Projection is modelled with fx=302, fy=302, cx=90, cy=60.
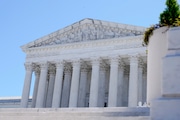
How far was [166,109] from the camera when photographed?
8.13 meters

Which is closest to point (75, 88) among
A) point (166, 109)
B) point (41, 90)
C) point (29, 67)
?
point (41, 90)

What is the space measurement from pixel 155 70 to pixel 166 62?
1287 mm

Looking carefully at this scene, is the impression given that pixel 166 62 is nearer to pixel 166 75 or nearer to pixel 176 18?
pixel 166 75

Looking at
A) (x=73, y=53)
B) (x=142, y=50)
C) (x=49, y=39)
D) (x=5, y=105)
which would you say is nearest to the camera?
(x=142, y=50)

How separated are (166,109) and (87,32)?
3869 cm

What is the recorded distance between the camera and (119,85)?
139 feet

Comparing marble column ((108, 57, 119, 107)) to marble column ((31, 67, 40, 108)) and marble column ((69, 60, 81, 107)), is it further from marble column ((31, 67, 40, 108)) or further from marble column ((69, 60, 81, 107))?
marble column ((31, 67, 40, 108))

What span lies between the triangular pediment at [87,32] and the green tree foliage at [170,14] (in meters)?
31.8

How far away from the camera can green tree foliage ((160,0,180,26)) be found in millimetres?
9961

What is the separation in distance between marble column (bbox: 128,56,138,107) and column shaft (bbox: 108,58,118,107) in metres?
1.98

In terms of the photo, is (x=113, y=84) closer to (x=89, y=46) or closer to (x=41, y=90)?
(x=89, y=46)

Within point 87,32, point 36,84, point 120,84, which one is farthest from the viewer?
point 36,84

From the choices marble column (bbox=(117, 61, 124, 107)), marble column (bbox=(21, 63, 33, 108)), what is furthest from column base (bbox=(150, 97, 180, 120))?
marble column (bbox=(21, 63, 33, 108))

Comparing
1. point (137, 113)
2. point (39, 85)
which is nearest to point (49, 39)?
point (39, 85)
